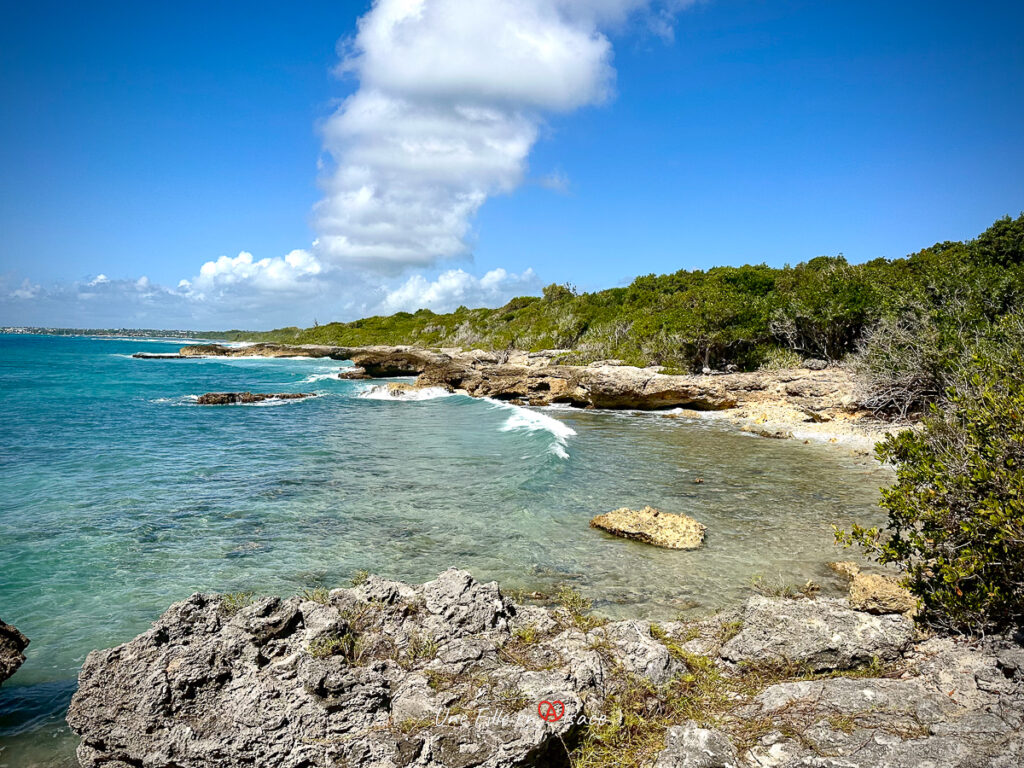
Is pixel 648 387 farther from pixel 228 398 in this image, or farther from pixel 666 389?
pixel 228 398

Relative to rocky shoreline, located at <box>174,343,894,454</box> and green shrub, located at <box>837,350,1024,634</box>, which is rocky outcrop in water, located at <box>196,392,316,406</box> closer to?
rocky shoreline, located at <box>174,343,894,454</box>

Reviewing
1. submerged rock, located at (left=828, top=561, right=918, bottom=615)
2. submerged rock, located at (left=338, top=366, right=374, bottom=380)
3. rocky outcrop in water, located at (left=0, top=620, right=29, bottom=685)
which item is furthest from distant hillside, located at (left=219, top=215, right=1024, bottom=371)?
rocky outcrop in water, located at (left=0, top=620, right=29, bottom=685)

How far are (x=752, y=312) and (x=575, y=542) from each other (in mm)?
33413

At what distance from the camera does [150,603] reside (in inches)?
338

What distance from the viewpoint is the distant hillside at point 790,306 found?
29.5 meters

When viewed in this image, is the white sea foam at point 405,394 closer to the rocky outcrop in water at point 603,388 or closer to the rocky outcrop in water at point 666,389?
the rocky outcrop in water at point 666,389

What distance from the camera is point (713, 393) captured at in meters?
30.8

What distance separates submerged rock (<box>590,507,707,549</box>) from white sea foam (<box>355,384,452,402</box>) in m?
31.2

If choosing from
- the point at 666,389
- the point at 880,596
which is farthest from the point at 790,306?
the point at 880,596

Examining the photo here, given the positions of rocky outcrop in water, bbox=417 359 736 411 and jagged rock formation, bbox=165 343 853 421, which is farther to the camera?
rocky outcrop in water, bbox=417 359 736 411

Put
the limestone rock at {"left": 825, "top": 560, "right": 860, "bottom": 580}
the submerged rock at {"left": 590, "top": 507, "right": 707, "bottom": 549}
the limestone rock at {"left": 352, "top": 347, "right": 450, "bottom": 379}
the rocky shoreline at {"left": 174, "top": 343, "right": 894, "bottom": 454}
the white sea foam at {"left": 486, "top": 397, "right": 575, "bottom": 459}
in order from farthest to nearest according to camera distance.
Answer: the limestone rock at {"left": 352, "top": 347, "right": 450, "bottom": 379}, the rocky shoreline at {"left": 174, "top": 343, "right": 894, "bottom": 454}, the white sea foam at {"left": 486, "top": 397, "right": 575, "bottom": 459}, the submerged rock at {"left": 590, "top": 507, "right": 707, "bottom": 549}, the limestone rock at {"left": 825, "top": 560, "right": 860, "bottom": 580}

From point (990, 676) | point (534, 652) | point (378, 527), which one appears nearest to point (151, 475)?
point (378, 527)

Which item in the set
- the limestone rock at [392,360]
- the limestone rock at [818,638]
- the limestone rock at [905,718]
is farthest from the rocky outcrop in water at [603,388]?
the limestone rock at [905,718]

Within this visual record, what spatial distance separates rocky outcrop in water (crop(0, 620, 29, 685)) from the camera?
239 inches
